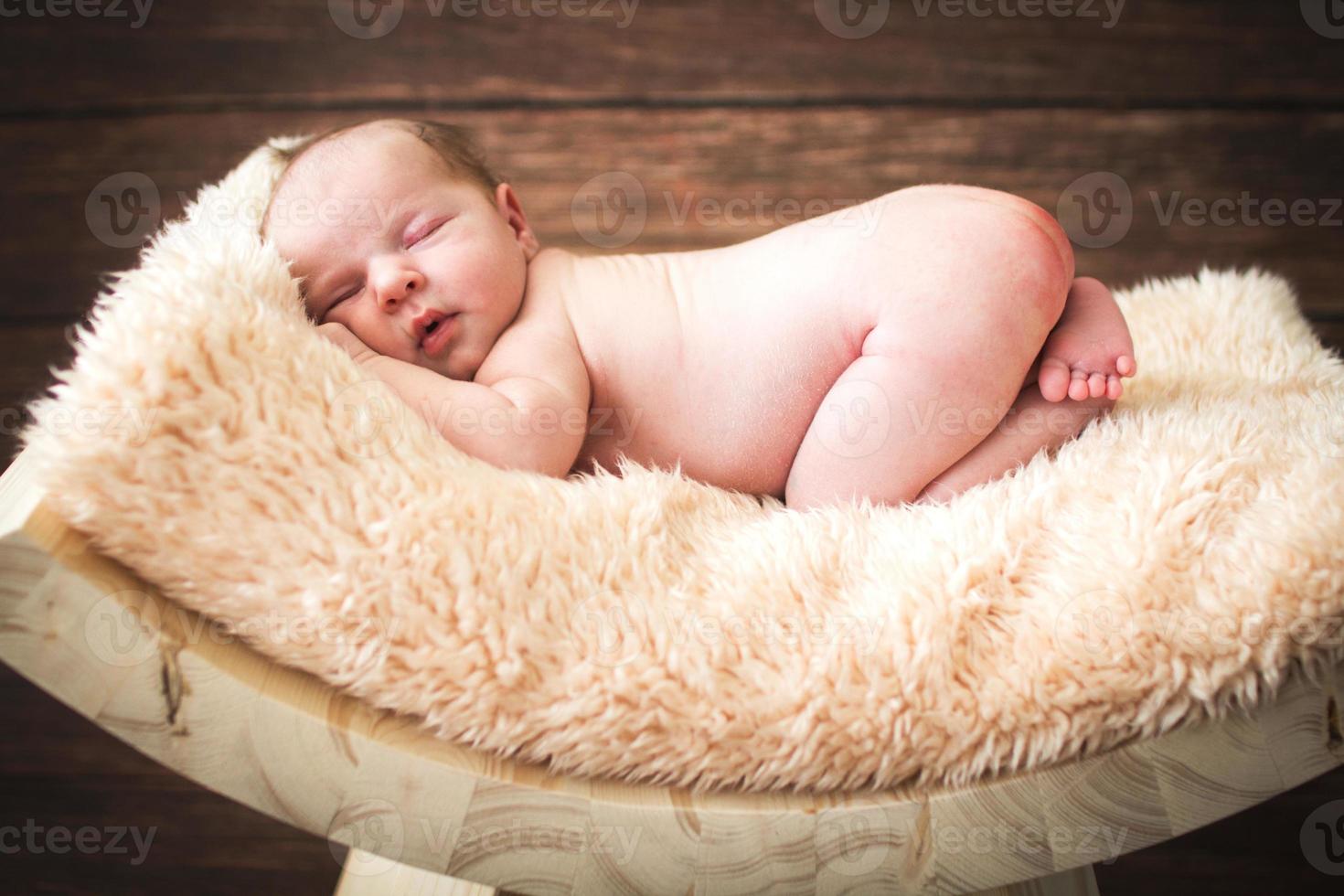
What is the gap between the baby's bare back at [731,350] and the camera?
3.04 feet

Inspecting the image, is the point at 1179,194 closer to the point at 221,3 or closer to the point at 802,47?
the point at 802,47

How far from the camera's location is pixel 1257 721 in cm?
65

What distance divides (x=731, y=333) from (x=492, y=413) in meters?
0.25

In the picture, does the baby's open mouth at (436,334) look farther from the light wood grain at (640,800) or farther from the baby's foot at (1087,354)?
the baby's foot at (1087,354)

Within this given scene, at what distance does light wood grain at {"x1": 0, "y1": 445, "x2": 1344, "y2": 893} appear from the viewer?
2.06 feet

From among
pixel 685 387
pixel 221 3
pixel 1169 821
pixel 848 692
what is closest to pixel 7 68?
pixel 221 3

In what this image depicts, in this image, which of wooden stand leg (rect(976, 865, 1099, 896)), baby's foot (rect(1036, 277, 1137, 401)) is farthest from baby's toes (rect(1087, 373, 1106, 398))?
wooden stand leg (rect(976, 865, 1099, 896))

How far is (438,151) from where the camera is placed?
1017 millimetres

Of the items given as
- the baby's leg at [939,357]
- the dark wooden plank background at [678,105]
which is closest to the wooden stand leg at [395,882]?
the baby's leg at [939,357]

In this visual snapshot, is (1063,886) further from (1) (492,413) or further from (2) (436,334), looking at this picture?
(2) (436,334)

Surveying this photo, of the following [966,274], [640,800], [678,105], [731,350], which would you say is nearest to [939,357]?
[966,274]

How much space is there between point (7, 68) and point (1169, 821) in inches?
77.3

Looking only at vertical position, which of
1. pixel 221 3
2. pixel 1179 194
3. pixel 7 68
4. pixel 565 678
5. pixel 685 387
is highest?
pixel 1179 194

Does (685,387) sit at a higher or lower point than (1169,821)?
higher
